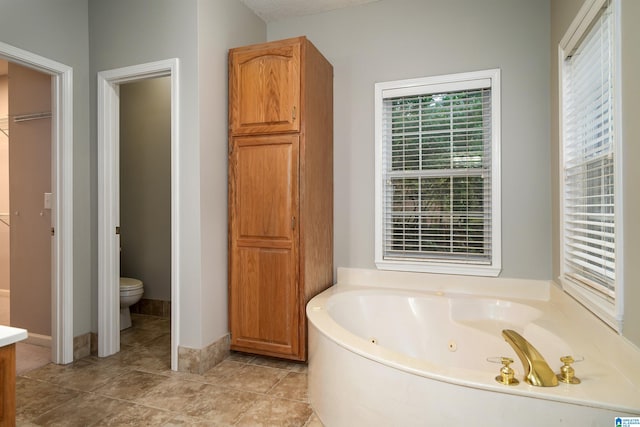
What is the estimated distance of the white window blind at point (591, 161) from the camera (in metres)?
1.70

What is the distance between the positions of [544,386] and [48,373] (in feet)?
9.64

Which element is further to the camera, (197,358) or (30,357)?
(30,357)

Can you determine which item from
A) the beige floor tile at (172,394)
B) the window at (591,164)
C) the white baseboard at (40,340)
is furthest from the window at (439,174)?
the white baseboard at (40,340)

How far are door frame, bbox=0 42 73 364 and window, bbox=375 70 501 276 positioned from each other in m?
2.30

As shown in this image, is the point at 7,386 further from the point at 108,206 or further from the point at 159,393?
the point at 108,206

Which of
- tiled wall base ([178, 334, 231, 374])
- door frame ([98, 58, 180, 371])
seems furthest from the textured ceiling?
tiled wall base ([178, 334, 231, 374])

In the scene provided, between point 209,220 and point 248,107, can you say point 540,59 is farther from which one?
point 209,220

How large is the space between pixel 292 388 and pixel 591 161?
2081 millimetres

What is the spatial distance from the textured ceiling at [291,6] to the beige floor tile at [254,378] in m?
2.81

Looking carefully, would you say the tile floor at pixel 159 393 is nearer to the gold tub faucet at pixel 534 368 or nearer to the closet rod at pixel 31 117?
the gold tub faucet at pixel 534 368

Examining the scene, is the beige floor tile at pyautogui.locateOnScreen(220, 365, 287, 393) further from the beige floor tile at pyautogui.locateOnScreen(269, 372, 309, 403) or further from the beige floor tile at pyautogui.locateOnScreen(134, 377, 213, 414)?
the beige floor tile at pyautogui.locateOnScreen(134, 377, 213, 414)

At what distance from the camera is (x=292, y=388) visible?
240 centimetres

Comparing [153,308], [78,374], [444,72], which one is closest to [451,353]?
[444,72]

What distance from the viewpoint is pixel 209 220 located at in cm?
268
